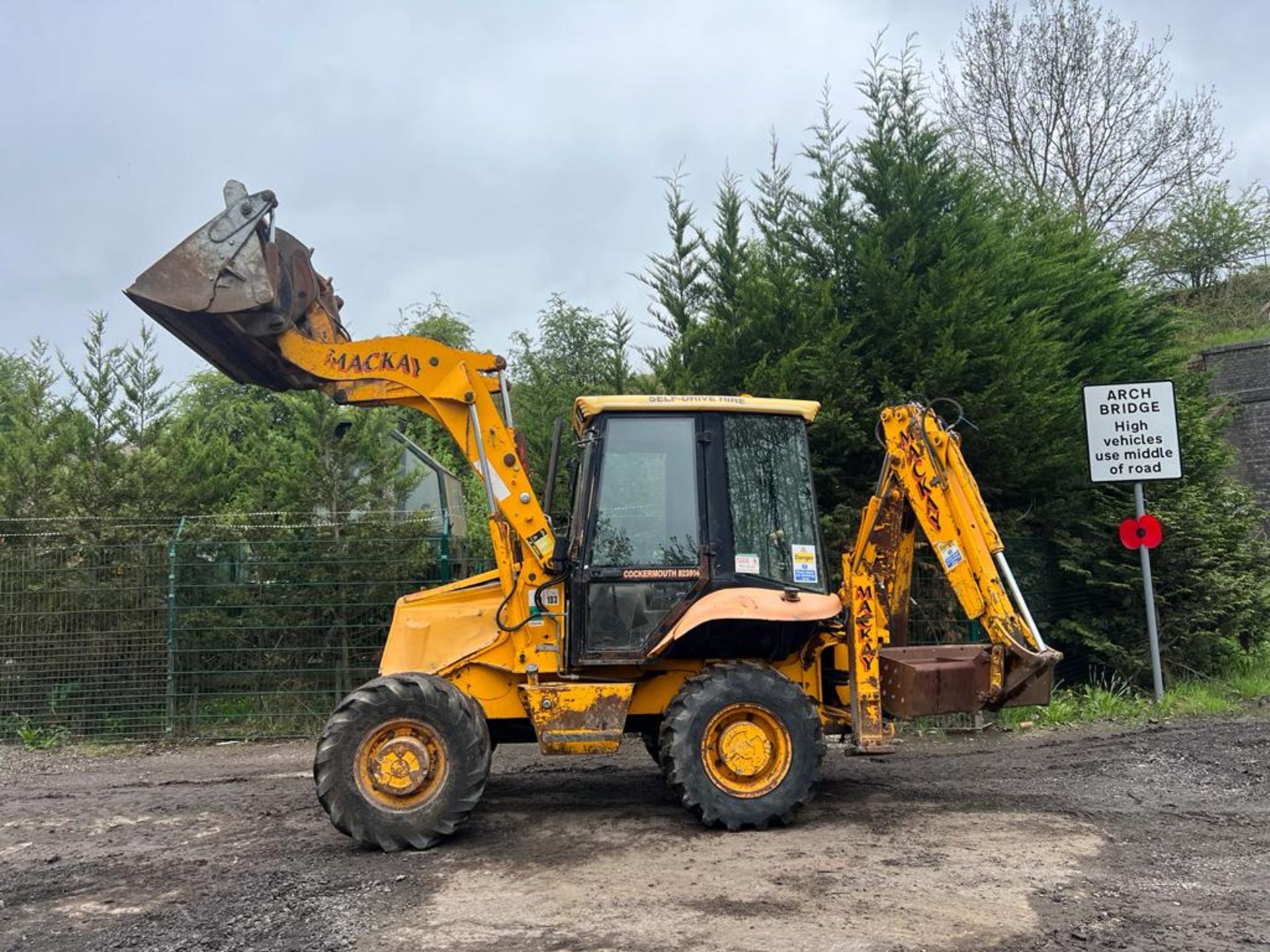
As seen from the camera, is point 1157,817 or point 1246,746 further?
point 1246,746

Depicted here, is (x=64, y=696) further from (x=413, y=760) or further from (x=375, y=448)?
(x=413, y=760)

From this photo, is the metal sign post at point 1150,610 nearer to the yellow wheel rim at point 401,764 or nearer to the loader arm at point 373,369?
the loader arm at point 373,369

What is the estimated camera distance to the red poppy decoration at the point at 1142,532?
9805mm

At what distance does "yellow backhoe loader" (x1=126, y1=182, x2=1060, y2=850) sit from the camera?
5770 mm

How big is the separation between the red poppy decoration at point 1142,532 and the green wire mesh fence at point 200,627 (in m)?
0.96

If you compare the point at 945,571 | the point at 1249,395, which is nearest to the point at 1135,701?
the point at 945,571

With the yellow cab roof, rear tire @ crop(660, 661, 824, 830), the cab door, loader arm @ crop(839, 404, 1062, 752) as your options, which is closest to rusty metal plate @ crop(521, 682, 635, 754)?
the cab door

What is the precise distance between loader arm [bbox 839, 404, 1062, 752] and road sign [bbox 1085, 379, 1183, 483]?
3817 mm

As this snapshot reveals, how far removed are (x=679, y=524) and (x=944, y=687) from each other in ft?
6.20

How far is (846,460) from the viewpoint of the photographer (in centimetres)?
1047

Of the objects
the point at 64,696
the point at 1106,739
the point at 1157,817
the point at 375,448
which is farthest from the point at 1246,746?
the point at 64,696

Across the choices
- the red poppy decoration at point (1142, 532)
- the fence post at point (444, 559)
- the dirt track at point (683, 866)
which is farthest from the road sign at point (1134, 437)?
the fence post at point (444, 559)

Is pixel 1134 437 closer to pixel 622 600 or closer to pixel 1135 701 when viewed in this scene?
pixel 1135 701

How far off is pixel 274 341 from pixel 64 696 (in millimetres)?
5980
